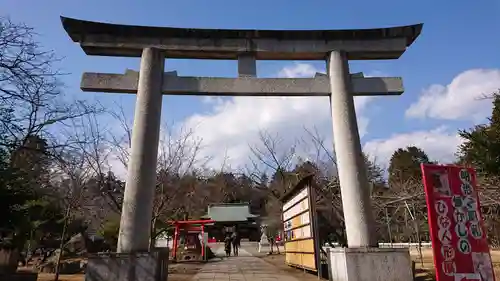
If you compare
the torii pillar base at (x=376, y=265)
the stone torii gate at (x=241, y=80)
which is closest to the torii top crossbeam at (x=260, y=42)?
the stone torii gate at (x=241, y=80)

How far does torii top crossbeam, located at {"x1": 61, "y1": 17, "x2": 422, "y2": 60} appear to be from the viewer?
863cm

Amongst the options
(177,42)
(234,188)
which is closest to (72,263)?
(177,42)

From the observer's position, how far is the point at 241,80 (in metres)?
8.61

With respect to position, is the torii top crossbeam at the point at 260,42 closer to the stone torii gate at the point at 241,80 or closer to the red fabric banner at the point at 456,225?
the stone torii gate at the point at 241,80

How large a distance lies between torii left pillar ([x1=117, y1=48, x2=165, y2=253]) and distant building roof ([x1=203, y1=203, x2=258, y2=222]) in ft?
109

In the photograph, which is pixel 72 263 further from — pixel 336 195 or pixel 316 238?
pixel 336 195

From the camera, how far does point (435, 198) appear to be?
557 cm

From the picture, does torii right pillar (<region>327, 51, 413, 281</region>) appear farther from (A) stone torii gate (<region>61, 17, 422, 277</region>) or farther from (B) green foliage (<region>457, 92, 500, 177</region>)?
(B) green foliage (<region>457, 92, 500, 177</region>)

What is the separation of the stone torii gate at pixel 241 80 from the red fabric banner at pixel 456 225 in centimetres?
219

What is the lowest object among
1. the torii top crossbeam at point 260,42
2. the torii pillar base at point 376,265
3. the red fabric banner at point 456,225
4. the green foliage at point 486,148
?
the torii pillar base at point 376,265

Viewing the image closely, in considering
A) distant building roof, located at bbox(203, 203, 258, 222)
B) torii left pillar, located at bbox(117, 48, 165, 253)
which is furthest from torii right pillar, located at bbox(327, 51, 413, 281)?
distant building roof, located at bbox(203, 203, 258, 222)

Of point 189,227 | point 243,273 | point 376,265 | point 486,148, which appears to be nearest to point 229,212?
point 189,227

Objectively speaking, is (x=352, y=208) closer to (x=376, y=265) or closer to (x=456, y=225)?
(x=376, y=265)

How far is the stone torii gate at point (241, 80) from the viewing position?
756cm
